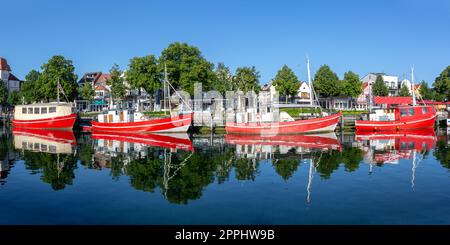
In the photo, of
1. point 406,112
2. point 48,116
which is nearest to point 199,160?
point 406,112

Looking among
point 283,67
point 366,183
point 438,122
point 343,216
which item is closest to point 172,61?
point 283,67

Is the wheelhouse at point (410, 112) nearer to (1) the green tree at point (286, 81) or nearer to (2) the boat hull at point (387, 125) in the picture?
(2) the boat hull at point (387, 125)

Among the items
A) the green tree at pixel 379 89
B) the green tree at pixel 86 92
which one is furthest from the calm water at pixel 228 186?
the green tree at pixel 379 89

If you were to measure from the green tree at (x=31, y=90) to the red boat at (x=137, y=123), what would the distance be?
122 ft

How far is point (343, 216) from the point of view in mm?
14039

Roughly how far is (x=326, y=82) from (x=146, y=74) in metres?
42.4

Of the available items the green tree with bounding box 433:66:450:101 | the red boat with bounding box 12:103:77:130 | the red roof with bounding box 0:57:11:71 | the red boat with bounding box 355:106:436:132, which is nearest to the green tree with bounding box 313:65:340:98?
the green tree with bounding box 433:66:450:101

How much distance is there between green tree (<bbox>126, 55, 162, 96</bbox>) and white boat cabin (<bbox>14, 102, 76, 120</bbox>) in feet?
59.8

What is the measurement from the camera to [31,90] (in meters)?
94.9

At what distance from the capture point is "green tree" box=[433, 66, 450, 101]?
3895 inches

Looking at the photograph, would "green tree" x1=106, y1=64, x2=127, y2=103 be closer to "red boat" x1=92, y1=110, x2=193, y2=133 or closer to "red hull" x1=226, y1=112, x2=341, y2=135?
"red boat" x1=92, y1=110, x2=193, y2=133

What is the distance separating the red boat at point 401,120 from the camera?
54031mm

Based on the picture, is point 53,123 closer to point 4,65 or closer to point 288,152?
point 288,152
